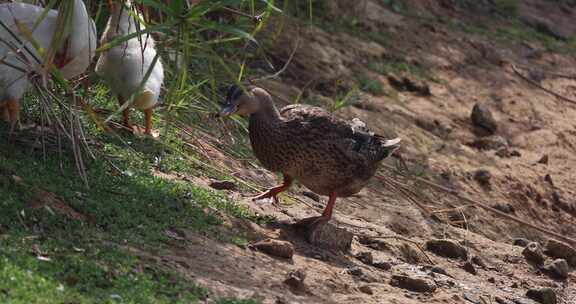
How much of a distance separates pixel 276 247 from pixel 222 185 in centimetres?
114

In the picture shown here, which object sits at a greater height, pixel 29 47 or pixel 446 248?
pixel 29 47

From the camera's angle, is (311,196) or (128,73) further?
(311,196)

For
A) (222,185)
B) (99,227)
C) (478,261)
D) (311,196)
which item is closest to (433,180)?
(311,196)

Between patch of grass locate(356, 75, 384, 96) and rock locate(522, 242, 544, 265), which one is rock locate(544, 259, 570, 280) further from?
patch of grass locate(356, 75, 384, 96)

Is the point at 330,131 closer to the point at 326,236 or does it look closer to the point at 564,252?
the point at 326,236

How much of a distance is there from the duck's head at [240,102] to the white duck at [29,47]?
799 millimetres

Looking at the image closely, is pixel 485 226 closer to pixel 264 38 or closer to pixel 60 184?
pixel 264 38

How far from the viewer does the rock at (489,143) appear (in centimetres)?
955

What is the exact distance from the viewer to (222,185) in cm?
609

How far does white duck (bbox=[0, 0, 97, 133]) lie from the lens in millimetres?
5248

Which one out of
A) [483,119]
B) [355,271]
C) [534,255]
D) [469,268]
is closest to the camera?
[355,271]

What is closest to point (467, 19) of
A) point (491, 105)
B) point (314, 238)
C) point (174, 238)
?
point (491, 105)

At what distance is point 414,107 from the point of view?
32.2 ft

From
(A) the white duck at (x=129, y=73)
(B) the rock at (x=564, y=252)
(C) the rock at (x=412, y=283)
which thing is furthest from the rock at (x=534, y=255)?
(A) the white duck at (x=129, y=73)
